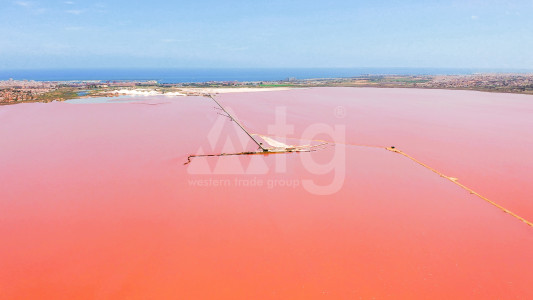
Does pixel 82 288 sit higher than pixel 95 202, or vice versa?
pixel 95 202

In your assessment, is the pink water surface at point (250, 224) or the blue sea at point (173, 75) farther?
the blue sea at point (173, 75)

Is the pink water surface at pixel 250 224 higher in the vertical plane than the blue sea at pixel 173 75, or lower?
lower

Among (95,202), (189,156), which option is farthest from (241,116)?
(95,202)

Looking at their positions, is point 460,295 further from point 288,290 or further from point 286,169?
point 286,169

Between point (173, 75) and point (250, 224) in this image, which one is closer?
point (250, 224)

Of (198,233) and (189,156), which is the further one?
(189,156)

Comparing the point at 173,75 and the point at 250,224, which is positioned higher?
the point at 173,75

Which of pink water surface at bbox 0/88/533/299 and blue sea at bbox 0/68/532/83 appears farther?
blue sea at bbox 0/68/532/83

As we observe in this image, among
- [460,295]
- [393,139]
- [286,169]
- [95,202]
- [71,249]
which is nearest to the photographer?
[460,295]
